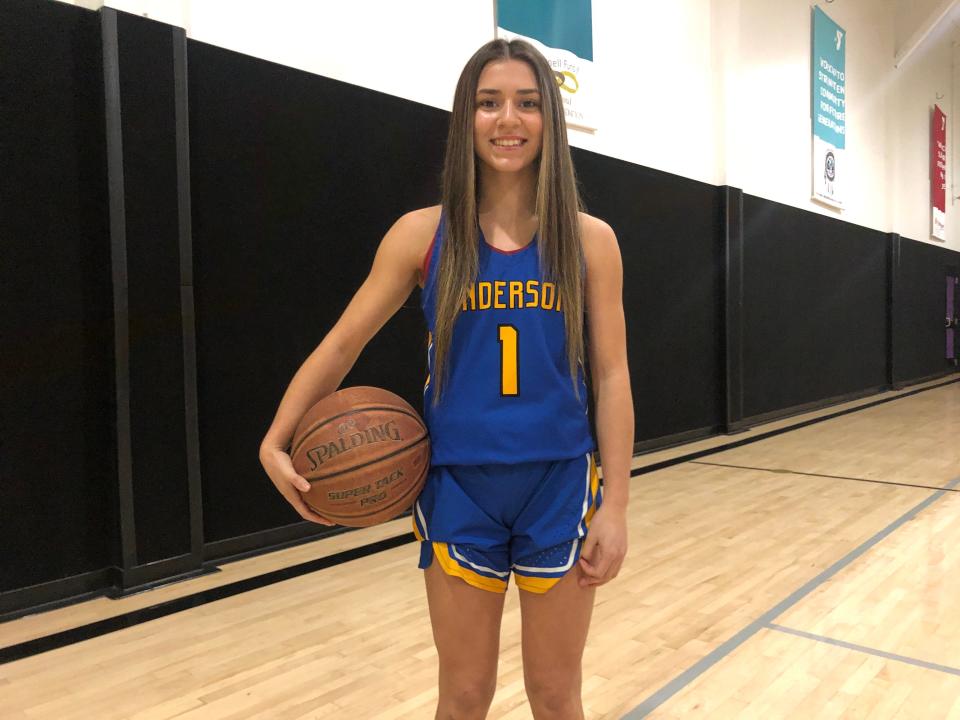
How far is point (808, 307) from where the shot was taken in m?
7.62

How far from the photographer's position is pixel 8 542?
101 inches

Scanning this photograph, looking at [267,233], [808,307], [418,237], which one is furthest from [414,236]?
[808,307]

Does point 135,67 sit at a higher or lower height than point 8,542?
higher

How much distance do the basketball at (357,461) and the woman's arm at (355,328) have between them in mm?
22

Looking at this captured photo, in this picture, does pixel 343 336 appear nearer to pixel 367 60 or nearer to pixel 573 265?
pixel 573 265

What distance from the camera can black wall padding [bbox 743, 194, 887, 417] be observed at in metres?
6.68

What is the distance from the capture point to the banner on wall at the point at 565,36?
14.2 feet

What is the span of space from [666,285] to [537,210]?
4705mm

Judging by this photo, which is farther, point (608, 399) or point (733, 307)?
point (733, 307)

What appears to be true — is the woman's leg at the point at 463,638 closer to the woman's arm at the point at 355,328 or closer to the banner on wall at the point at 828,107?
the woman's arm at the point at 355,328

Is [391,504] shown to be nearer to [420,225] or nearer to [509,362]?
[509,362]

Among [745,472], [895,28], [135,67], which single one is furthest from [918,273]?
[135,67]

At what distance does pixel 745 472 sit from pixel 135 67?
3.90 m

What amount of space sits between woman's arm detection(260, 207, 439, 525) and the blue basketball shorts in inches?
7.8
